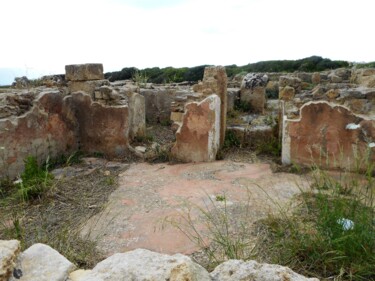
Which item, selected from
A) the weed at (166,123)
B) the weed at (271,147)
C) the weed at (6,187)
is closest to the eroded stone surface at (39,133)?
the weed at (6,187)

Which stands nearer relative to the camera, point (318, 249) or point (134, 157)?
point (318, 249)

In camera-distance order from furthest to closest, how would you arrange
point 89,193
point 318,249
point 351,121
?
point 351,121
point 89,193
point 318,249

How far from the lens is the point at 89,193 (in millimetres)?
4977

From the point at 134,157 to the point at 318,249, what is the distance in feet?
14.6

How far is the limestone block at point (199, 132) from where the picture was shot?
6.17m

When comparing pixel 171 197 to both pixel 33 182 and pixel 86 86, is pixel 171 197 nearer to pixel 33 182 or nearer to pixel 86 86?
pixel 33 182

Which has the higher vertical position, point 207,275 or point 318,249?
point 207,275

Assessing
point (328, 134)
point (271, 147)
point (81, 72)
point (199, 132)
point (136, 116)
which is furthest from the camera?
point (136, 116)

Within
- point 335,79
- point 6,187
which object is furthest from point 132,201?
point 335,79

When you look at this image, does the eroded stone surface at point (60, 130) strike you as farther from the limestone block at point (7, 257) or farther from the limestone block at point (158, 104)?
the limestone block at point (7, 257)

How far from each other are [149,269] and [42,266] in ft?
1.97

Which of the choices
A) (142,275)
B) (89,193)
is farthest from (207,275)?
(89,193)

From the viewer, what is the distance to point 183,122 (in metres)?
6.32

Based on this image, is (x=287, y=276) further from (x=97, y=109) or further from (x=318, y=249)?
(x=97, y=109)
